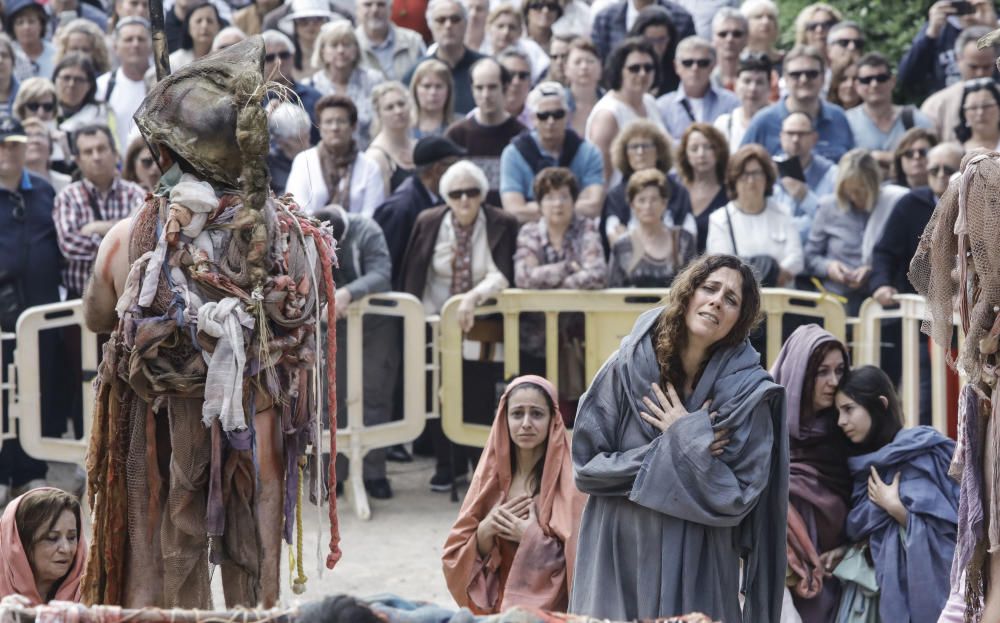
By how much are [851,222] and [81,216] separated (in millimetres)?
4493

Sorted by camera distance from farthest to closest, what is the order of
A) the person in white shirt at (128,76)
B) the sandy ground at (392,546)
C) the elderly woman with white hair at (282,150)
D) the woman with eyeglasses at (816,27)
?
the woman with eyeglasses at (816,27), the person in white shirt at (128,76), the elderly woman with white hair at (282,150), the sandy ground at (392,546)

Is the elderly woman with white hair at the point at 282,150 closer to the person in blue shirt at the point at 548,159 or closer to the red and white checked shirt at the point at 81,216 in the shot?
the red and white checked shirt at the point at 81,216

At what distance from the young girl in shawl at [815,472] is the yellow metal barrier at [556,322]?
2763 mm

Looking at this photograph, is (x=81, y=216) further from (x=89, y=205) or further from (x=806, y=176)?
(x=806, y=176)

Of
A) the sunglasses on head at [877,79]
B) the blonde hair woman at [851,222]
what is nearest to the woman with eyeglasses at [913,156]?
the blonde hair woman at [851,222]

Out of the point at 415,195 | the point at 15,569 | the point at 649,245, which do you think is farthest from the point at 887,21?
the point at 15,569

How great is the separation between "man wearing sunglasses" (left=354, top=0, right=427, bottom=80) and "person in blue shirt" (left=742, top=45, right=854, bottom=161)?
269 centimetres

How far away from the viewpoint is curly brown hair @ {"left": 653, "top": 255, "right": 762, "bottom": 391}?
19.7 ft

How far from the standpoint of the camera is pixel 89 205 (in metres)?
10.1

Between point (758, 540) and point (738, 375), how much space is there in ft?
1.86

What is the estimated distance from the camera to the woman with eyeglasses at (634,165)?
1069cm

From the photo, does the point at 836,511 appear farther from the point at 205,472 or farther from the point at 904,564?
the point at 205,472

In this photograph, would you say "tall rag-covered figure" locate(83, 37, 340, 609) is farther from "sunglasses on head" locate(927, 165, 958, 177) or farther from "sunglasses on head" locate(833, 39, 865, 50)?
"sunglasses on head" locate(833, 39, 865, 50)

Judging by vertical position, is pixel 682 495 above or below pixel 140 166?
below
